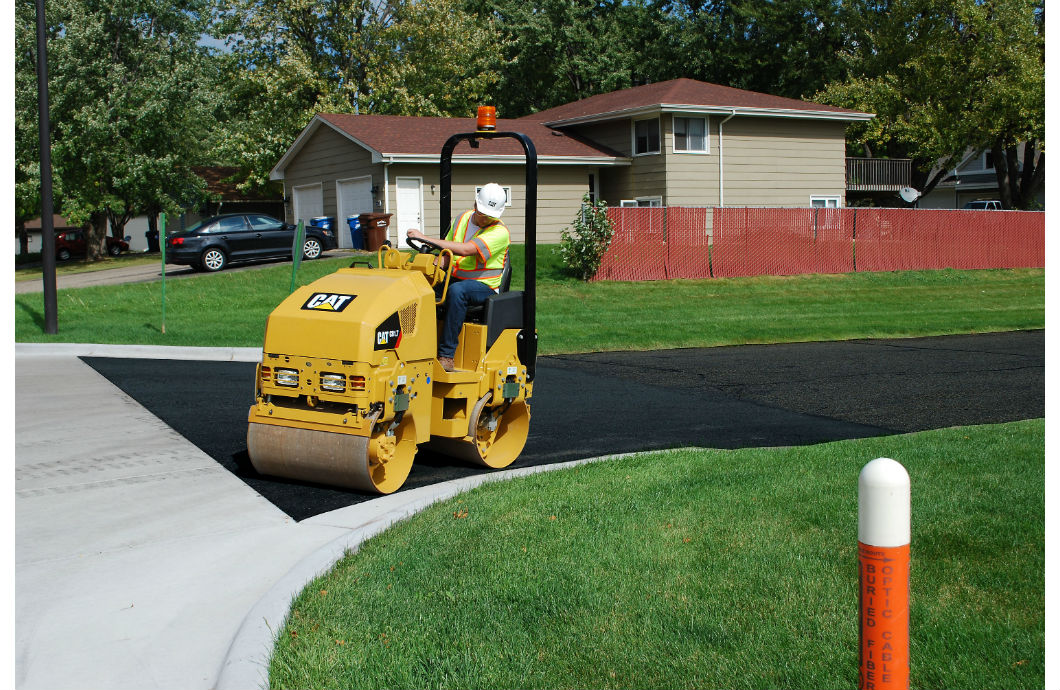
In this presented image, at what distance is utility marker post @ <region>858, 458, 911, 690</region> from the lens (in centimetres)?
284

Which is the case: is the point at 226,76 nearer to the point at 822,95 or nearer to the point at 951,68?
the point at 822,95

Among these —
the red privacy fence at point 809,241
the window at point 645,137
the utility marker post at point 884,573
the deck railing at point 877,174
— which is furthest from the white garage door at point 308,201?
the utility marker post at point 884,573

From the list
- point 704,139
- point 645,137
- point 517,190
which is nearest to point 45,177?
point 517,190

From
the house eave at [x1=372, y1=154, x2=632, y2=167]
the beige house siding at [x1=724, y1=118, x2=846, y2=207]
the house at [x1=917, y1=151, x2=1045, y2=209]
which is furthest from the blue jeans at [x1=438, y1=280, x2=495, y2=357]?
the house at [x1=917, y1=151, x2=1045, y2=209]

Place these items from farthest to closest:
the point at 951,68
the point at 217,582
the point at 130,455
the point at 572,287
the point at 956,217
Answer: the point at 951,68
the point at 956,217
the point at 572,287
the point at 130,455
the point at 217,582

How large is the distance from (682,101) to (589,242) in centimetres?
1031

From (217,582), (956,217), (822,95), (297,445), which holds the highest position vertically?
(822,95)

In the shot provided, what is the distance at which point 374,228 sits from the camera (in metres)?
25.7

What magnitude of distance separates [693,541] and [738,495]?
987mm

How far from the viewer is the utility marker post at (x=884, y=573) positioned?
2840 millimetres

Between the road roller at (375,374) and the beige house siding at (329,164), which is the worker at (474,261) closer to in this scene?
the road roller at (375,374)

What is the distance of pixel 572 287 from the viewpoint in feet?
79.0

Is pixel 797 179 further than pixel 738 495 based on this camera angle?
Yes

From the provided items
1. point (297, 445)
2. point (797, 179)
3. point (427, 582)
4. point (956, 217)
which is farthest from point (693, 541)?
point (797, 179)
